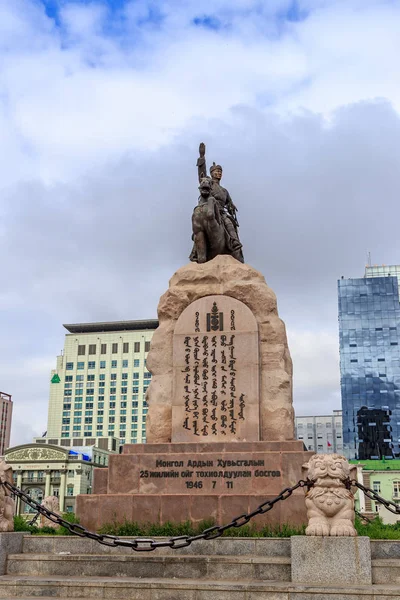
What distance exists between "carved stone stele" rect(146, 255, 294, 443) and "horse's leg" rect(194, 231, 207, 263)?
326 mm

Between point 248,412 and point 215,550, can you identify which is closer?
point 215,550

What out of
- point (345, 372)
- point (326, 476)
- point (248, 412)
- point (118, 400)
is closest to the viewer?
point (326, 476)

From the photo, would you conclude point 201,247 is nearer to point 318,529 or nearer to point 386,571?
point 318,529

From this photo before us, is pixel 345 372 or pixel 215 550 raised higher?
pixel 345 372


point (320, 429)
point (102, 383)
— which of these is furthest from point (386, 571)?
point (320, 429)

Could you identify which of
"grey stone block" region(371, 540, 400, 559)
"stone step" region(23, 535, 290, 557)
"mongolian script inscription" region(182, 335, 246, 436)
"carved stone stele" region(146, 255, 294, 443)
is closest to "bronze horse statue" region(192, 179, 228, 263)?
"carved stone stele" region(146, 255, 294, 443)

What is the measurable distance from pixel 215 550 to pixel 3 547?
2.65 m

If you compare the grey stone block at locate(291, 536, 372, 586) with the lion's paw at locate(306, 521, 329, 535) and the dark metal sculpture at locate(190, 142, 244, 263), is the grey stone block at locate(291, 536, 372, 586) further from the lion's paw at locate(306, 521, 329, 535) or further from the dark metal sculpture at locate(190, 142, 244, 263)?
the dark metal sculpture at locate(190, 142, 244, 263)

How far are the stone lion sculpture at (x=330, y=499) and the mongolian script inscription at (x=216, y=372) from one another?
386cm

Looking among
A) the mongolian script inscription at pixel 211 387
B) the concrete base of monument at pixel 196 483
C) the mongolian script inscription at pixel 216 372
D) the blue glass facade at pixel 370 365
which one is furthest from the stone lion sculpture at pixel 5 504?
the blue glass facade at pixel 370 365

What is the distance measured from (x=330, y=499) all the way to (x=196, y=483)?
3749mm

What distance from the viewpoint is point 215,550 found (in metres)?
8.80

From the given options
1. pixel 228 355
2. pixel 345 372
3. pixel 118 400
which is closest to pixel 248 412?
pixel 228 355

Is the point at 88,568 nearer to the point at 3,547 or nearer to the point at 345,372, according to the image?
the point at 3,547
